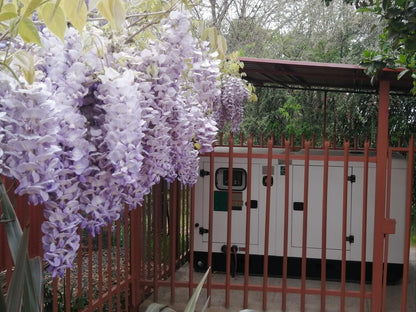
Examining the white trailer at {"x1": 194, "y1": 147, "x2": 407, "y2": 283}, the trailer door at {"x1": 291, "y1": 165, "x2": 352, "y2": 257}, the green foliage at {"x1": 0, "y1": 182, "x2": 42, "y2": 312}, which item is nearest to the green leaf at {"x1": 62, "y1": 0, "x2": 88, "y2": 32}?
the green foliage at {"x1": 0, "y1": 182, "x2": 42, "y2": 312}

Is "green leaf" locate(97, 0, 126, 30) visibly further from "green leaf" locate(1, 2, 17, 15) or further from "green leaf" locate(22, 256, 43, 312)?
"green leaf" locate(22, 256, 43, 312)

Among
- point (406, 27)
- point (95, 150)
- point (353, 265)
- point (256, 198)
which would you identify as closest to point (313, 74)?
point (256, 198)

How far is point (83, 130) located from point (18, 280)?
0.58 m

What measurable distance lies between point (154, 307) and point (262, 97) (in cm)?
1152

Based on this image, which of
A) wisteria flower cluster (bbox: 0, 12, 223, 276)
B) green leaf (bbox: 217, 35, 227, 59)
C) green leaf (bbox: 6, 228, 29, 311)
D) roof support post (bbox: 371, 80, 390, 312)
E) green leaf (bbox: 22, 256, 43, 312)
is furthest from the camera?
roof support post (bbox: 371, 80, 390, 312)

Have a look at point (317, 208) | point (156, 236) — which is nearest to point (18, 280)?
point (156, 236)

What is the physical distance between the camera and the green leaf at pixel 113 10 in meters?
1.56

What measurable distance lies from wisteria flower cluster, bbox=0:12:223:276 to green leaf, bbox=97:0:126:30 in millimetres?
162

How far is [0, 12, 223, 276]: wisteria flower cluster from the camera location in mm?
1314

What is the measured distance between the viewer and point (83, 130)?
60.8 inches

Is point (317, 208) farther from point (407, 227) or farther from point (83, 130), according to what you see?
point (83, 130)

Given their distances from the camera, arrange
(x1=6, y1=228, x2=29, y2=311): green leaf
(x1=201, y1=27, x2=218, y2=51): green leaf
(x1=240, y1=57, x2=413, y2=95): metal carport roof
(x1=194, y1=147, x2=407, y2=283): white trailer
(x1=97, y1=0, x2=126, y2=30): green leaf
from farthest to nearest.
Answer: (x1=194, y1=147, x2=407, y2=283): white trailer, (x1=240, y1=57, x2=413, y2=95): metal carport roof, (x1=201, y1=27, x2=218, y2=51): green leaf, (x1=6, y1=228, x2=29, y2=311): green leaf, (x1=97, y1=0, x2=126, y2=30): green leaf

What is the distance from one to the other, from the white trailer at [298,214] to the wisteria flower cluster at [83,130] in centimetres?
511

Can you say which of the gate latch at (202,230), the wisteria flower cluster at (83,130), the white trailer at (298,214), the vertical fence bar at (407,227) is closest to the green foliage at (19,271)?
the wisteria flower cluster at (83,130)
